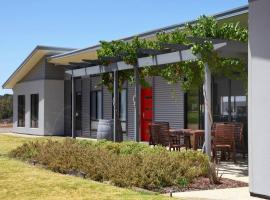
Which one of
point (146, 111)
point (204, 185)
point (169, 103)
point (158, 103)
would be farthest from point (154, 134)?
point (146, 111)

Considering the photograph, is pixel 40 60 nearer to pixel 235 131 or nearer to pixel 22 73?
pixel 22 73

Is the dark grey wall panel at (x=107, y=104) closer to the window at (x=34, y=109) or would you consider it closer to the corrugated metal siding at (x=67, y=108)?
the corrugated metal siding at (x=67, y=108)

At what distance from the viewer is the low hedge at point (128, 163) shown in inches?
383

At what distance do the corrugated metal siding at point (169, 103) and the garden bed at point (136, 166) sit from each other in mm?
6968

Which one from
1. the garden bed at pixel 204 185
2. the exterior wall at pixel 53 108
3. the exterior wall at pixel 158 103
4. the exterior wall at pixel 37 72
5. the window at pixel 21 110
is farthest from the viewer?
the window at pixel 21 110

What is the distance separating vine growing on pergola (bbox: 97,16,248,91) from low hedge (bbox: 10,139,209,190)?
7.96 feet

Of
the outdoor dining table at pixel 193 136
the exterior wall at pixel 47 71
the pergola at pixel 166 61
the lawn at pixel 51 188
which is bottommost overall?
the lawn at pixel 51 188

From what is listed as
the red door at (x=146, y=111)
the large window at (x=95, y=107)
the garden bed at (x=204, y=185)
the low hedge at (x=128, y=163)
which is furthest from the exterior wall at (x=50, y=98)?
the garden bed at (x=204, y=185)

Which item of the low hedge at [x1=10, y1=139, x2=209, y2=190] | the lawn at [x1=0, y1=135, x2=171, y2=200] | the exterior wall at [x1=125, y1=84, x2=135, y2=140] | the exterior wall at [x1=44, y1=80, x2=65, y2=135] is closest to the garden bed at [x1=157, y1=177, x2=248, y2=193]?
the low hedge at [x1=10, y1=139, x2=209, y2=190]

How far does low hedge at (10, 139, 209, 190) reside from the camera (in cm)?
972

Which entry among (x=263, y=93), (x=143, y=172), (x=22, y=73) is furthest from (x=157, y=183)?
(x=22, y=73)

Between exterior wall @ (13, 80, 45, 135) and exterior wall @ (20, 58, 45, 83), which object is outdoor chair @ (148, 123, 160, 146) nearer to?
exterior wall @ (13, 80, 45, 135)

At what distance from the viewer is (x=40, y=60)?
31328 mm

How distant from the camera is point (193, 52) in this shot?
1214 centimetres
